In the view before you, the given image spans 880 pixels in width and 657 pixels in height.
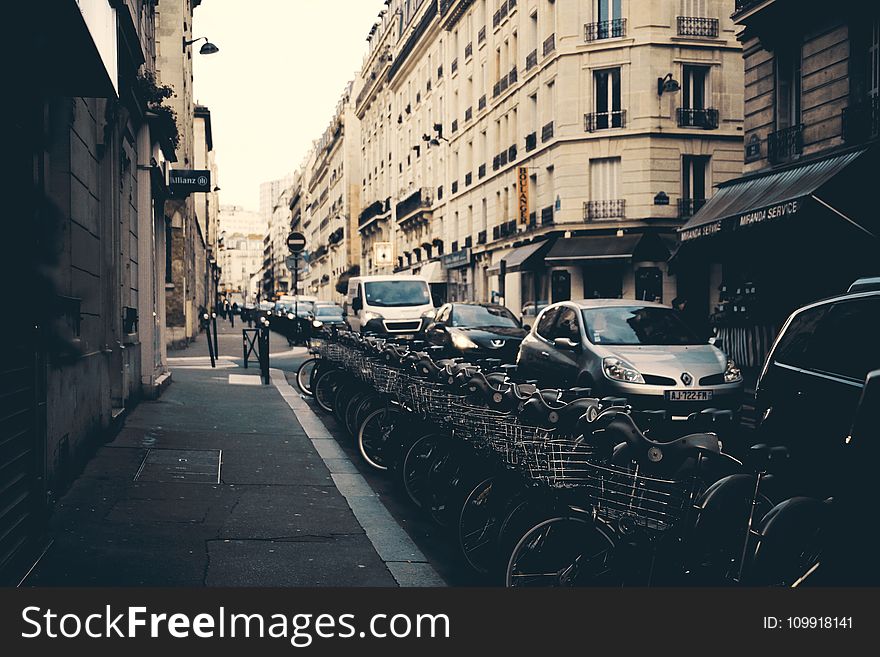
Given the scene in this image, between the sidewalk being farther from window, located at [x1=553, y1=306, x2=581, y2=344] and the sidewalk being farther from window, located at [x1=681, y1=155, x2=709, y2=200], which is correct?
window, located at [x1=681, y1=155, x2=709, y2=200]

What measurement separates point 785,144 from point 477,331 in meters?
7.78

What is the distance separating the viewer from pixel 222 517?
677 cm

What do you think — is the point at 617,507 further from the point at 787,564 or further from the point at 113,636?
the point at 113,636

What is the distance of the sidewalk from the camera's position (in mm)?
5383

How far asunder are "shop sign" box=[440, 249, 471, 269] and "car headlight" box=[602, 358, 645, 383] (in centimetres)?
3724

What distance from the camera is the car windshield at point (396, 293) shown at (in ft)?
89.5

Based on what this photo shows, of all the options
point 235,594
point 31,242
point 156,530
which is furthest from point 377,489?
point 31,242

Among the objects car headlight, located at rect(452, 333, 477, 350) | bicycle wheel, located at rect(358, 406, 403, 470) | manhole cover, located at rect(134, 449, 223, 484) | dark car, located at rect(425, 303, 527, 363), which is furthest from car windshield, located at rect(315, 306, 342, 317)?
bicycle wheel, located at rect(358, 406, 403, 470)

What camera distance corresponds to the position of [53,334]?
2.88 meters

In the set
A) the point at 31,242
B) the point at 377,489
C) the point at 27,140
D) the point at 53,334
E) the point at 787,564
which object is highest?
the point at 27,140

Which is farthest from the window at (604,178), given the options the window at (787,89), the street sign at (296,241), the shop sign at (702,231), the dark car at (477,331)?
the dark car at (477,331)

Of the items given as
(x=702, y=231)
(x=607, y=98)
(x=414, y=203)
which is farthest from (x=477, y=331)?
(x=414, y=203)

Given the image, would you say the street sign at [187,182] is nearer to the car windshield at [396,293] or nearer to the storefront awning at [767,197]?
the car windshield at [396,293]

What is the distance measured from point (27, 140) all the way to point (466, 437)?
9.64 ft
